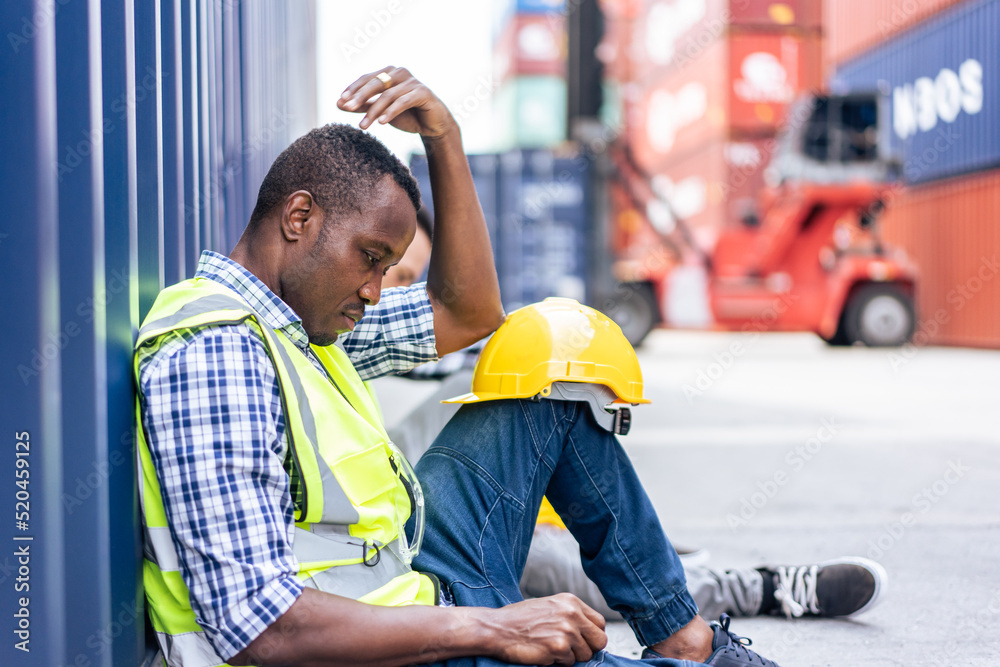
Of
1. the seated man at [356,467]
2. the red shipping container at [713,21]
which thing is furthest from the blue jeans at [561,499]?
the red shipping container at [713,21]

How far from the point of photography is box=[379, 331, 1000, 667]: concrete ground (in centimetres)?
249

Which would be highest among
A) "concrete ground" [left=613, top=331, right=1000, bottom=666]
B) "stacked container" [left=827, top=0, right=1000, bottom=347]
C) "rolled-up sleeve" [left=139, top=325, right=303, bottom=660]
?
"stacked container" [left=827, top=0, right=1000, bottom=347]

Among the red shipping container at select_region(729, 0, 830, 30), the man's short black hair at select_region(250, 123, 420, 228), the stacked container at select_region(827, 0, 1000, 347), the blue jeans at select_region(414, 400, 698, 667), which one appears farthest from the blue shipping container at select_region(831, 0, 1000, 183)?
the man's short black hair at select_region(250, 123, 420, 228)

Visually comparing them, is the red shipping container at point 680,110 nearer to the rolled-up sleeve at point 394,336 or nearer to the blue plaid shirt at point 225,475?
the rolled-up sleeve at point 394,336

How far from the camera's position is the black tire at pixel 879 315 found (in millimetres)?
13570

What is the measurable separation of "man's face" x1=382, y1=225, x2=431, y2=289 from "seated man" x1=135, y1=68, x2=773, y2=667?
3.36 ft

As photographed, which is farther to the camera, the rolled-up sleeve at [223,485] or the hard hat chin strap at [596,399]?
the hard hat chin strap at [596,399]

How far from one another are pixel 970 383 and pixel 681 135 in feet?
58.7

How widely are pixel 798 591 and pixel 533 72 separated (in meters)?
37.4

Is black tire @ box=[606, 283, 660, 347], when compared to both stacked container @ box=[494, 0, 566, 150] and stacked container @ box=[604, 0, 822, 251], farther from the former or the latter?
stacked container @ box=[494, 0, 566, 150]

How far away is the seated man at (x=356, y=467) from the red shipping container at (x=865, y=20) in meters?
18.0

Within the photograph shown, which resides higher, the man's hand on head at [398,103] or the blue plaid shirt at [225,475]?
the man's hand on head at [398,103]

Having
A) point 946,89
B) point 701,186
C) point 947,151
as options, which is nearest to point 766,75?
point 701,186

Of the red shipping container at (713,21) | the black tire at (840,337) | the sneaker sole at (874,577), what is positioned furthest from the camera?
the red shipping container at (713,21)
